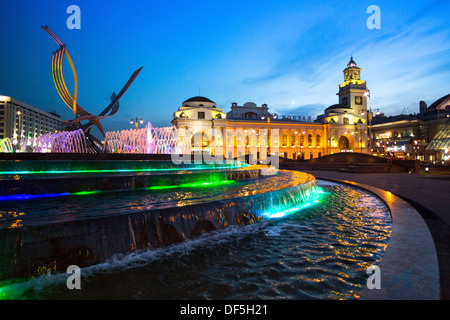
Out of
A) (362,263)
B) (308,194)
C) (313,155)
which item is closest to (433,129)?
(313,155)

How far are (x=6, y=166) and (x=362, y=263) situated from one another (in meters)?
10.2

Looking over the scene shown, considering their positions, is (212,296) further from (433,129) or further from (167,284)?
(433,129)

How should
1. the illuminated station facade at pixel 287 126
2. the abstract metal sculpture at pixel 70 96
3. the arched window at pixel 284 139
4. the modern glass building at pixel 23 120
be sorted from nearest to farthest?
the abstract metal sculpture at pixel 70 96 → the illuminated station facade at pixel 287 126 → the arched window at pixel 284 139 → the modern glass building at pixel 23 120

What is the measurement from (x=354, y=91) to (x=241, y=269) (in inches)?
2966

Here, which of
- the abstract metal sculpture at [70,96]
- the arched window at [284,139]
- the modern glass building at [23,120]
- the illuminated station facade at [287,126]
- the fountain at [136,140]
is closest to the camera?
the abstract metal sculpture at [70,96]

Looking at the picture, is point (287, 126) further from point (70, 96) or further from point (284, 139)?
point (70, 96)

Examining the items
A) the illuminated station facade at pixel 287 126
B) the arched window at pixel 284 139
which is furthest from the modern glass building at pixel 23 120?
the arched window at pixel 284 139

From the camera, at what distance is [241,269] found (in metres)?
3.04

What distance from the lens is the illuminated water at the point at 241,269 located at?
8.14ft

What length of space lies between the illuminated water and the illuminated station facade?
45.7 metres

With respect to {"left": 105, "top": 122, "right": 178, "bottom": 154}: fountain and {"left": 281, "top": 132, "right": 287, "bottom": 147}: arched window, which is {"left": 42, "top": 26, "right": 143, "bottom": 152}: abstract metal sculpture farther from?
{"left": 281, "top": 132, "right": 287, "bottom": 147}: arched window

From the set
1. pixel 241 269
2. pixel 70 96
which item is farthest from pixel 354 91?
pixel 241 269

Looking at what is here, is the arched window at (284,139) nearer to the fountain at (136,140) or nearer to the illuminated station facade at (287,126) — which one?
the illuminated station facade at (287,126)
